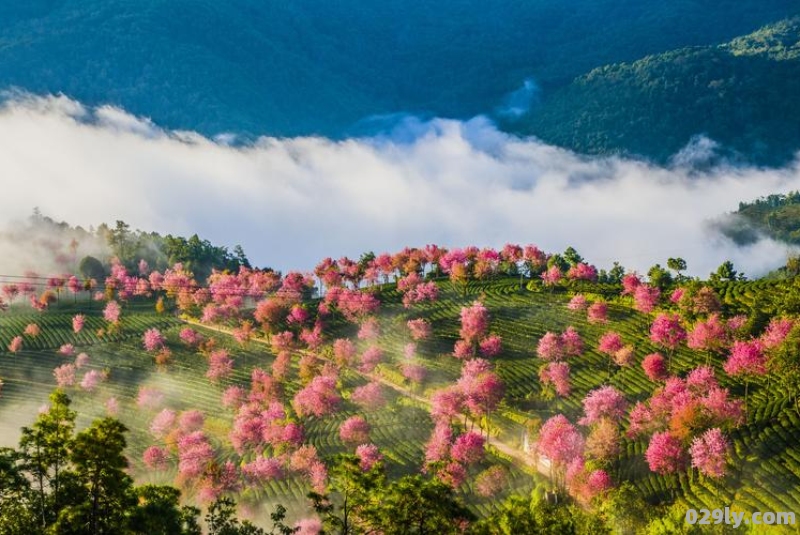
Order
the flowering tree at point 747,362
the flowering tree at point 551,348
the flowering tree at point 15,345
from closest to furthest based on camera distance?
the flowering tree at point 747,362, the flowering tree at point 551,348, the flowering tree at point 15,345

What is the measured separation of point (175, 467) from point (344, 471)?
4393 cm

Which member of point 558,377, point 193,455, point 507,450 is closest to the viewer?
point 507,450

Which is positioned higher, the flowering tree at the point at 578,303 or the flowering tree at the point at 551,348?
the flowering tree at the point at 578,303

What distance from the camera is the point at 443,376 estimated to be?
238 feet

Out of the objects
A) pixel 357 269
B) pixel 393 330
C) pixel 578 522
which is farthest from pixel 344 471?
pixel 357 269

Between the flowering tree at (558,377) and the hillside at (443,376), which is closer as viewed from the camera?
the hillside at (443,376)

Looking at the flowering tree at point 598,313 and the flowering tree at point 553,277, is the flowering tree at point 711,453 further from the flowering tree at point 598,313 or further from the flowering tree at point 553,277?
the flowering tree at point 553,277

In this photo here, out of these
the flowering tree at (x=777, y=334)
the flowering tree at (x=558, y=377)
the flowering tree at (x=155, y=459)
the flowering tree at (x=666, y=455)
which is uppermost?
the flowering tree at (x=777, y=334)

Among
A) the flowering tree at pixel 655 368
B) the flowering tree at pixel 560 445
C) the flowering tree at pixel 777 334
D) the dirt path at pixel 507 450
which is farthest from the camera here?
the flowering tree at pixel 655 368

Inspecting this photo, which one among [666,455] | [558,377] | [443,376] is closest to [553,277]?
[443,376]

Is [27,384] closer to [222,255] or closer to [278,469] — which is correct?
[278,469]

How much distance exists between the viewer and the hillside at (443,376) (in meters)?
52.2

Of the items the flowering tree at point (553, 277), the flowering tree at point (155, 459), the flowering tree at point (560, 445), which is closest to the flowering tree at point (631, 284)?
the flowering tree at point (553, 277)

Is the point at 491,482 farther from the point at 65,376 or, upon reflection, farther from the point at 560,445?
the point at 65,376
